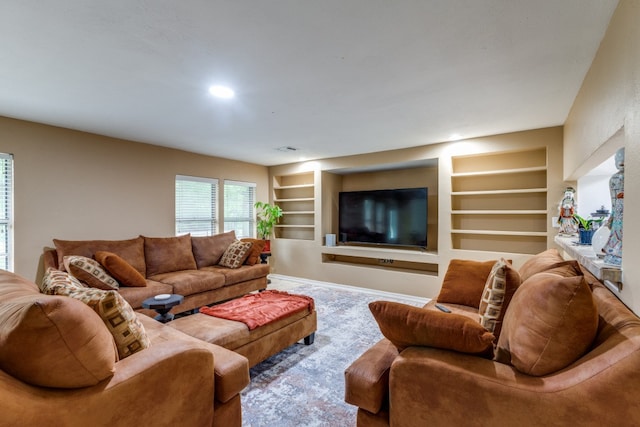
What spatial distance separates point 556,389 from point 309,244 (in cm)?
465

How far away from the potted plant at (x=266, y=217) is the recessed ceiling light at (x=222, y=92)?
336 cm

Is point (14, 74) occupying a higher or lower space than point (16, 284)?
higher

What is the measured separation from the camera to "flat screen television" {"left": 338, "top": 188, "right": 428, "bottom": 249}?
4633 millimetres

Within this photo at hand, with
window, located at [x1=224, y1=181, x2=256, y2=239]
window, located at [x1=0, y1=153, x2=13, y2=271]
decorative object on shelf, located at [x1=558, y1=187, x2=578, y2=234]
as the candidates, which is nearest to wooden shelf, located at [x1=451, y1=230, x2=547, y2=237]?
decorative object on shelf, located at [x1=558, y1=187, x2=578, y2=234]

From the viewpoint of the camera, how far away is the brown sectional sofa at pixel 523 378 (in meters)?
0.96

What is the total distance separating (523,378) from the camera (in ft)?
3.70

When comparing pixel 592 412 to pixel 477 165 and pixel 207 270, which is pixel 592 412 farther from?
pixel 207 270

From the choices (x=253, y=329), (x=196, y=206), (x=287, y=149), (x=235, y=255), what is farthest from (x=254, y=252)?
(x=253, y=329)

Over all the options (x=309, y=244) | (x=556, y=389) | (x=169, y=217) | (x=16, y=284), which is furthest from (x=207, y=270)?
A: (x=556, y=389)

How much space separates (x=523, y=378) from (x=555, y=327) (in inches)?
9.2

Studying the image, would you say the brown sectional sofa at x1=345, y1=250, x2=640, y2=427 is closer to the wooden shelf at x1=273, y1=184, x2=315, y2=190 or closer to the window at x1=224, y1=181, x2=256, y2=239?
the wooden shelf at x1=273, y1=184, x2=315, y2=190

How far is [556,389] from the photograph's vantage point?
1.04 m

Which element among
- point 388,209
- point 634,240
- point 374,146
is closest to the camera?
point 634,240

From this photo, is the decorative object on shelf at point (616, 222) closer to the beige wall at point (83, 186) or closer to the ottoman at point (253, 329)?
the ottoman at point (253, 329)
